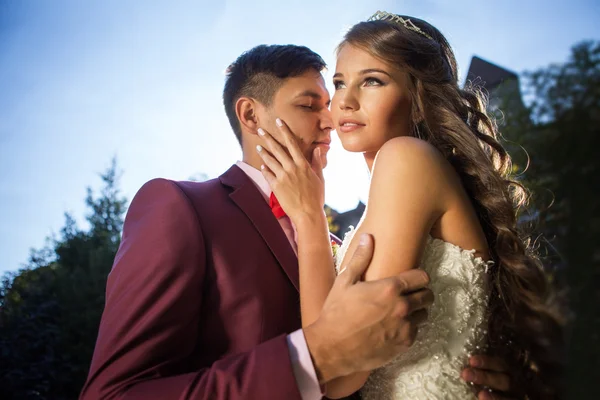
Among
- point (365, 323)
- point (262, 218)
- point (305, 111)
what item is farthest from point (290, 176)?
point (365, 323)

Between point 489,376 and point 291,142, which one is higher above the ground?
point 291,142

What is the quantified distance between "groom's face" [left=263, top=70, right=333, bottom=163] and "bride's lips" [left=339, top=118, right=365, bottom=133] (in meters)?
0.45

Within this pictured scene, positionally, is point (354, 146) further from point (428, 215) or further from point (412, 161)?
point (428, 215)

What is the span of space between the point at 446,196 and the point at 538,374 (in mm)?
945

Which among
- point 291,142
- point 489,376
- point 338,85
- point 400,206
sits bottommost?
point 489,376

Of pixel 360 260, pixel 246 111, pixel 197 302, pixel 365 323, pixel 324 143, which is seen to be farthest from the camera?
pixel 246 111

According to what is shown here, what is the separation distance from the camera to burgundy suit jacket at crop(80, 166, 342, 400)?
65.3 inches

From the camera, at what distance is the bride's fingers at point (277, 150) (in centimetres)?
256

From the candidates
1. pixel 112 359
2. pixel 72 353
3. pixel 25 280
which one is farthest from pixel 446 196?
pixel 25 280

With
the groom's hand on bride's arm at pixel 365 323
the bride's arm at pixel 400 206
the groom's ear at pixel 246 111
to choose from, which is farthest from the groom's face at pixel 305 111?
the groom's hand on bride's arm at pixel 365 323

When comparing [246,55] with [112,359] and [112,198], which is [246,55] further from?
[112,198]

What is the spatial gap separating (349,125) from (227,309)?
1095mm

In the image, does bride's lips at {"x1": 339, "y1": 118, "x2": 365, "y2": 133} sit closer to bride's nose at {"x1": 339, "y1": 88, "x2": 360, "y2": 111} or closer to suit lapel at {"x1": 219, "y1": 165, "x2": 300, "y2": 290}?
bride's nose at {"x1": 339, "y1": 88, "x2": 360, "y2": 111}

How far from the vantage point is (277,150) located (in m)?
2.69
